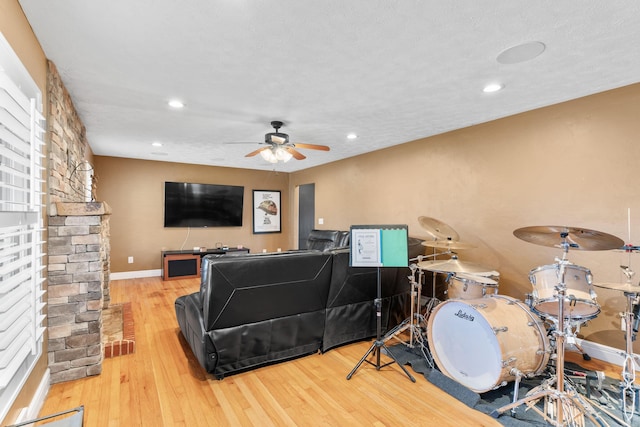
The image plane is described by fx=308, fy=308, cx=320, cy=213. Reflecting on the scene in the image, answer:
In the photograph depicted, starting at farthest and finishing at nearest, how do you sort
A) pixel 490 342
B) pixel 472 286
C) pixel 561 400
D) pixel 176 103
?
pixel 176 103
pixel 472 286
pixel 490 342
pixel 561 400

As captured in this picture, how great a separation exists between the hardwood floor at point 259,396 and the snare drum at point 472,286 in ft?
2.63

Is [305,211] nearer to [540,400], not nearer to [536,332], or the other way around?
[536,332]

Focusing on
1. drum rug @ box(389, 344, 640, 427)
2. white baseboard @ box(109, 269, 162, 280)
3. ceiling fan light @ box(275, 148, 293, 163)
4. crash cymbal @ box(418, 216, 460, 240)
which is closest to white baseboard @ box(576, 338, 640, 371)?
drum rug @ box(389, 344, 640, 427)

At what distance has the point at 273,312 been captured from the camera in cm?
263

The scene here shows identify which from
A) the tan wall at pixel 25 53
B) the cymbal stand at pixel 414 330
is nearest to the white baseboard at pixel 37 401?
the tan wall at pixel 25 53

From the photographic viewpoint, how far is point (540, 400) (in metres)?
2.20

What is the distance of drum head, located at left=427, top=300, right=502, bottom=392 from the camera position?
214cm

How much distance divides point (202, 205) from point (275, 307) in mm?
4662

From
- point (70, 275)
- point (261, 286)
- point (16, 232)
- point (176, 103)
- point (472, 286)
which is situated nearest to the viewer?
point (16, 232)

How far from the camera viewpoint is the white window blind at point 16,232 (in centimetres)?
133

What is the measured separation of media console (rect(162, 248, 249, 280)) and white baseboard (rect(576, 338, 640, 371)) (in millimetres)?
5907

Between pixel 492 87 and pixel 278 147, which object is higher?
pixel 492 87

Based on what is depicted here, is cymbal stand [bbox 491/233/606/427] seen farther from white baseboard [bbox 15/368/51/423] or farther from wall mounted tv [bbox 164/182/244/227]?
wall mounted tv [bbox 164/182/244/227]

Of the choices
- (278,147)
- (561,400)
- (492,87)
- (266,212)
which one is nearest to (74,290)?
(278,147)
